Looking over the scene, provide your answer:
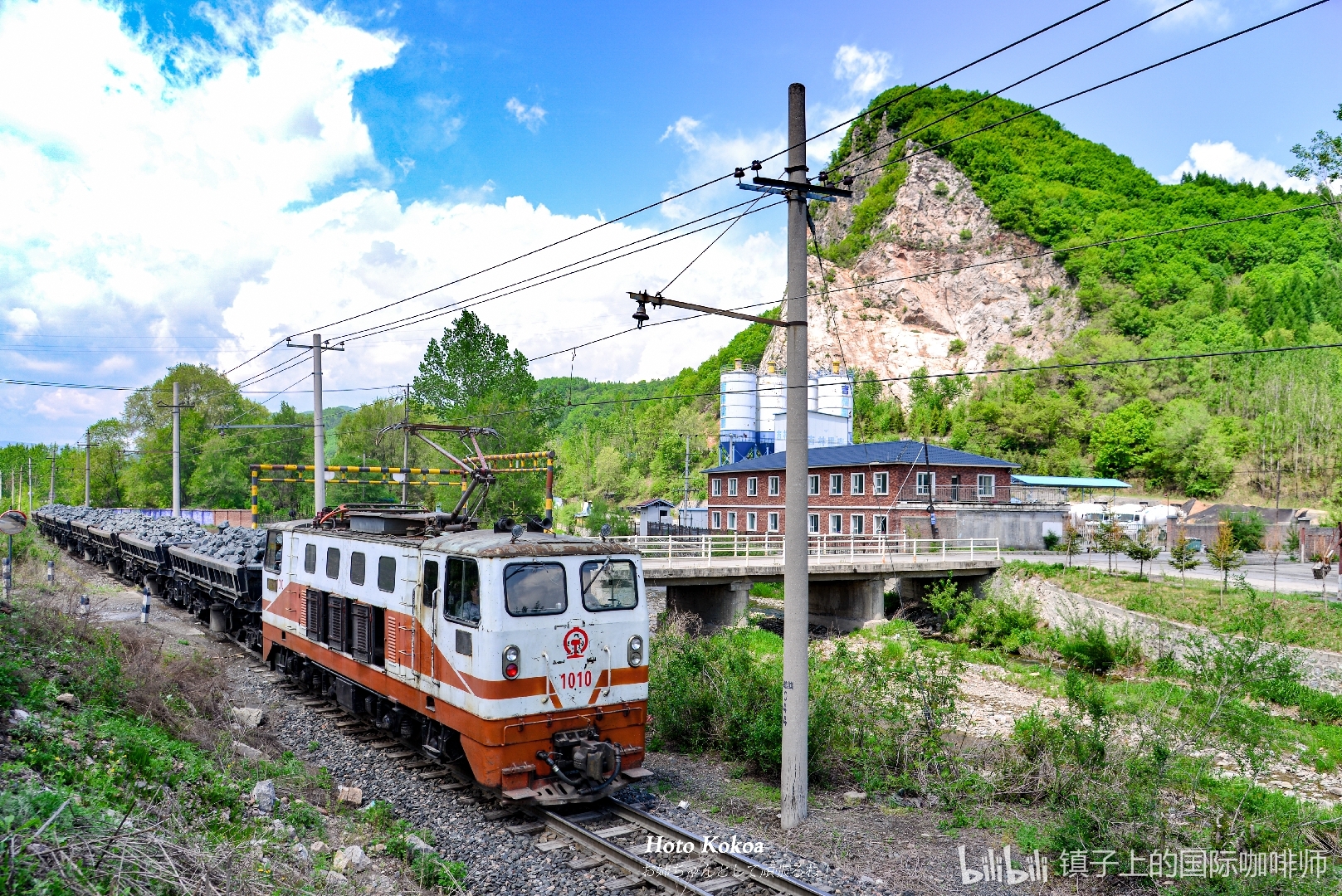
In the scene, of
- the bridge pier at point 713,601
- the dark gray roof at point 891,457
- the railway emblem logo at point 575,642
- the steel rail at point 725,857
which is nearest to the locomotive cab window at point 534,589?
the railway emblem logo at point 575,642

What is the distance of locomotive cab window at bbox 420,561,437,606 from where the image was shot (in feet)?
32.1

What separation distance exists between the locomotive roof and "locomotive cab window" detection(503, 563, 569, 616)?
16cm

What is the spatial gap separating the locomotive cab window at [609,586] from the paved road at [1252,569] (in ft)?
71.2

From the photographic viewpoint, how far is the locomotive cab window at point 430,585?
32.1 feet

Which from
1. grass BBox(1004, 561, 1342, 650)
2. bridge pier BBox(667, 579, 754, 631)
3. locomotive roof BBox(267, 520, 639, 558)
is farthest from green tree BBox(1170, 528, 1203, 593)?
locomotive roof BBox(267, 520, 639, 558)

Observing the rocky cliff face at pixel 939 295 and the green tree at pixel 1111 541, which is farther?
the rocky cliff face at pixel 939 295

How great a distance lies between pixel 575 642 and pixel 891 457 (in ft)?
103

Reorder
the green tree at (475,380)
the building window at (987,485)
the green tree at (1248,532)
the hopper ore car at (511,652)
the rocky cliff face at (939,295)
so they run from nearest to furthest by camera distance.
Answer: the hopper ore car at (511,652) < the green tree at (1248,532) < the building window at (987,485) < the green tree at (475,380) < the rocky cliff face at (939,295)

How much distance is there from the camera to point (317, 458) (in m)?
22.8

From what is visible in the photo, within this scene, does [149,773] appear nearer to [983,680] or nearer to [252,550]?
[252,550]

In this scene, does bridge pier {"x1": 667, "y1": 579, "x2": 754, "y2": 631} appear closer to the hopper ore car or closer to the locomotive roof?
the hopper ore car

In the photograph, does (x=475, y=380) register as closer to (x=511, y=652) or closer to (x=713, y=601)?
(x=713, y=601)

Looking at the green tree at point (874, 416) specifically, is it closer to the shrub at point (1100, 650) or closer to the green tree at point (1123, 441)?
the green tree at point (1123, 441)

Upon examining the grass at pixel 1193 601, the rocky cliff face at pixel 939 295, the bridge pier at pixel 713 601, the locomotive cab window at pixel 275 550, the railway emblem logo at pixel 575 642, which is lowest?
the bridge pier at pixel 713 601
